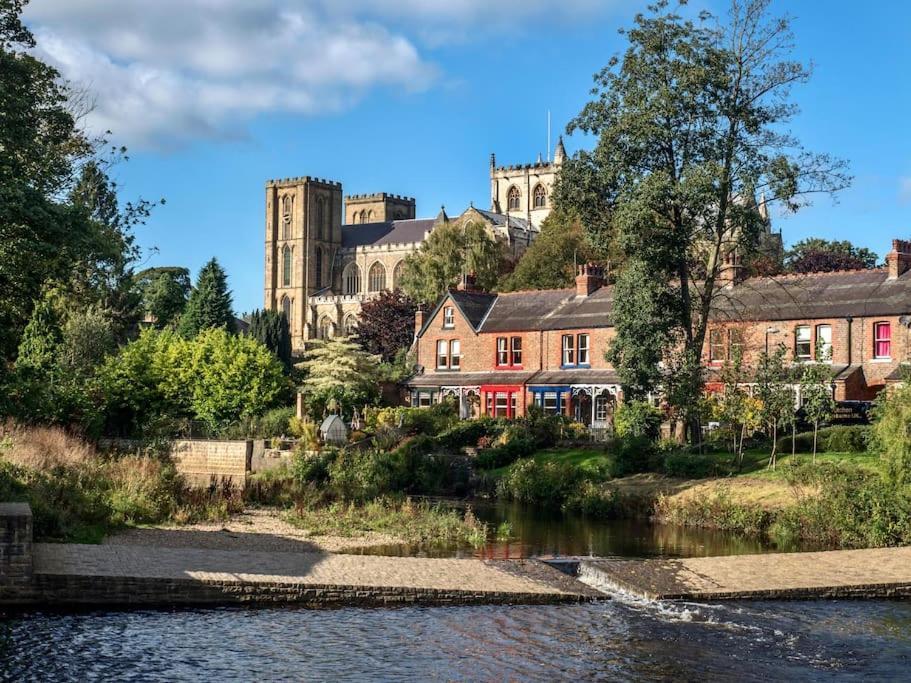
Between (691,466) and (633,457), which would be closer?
(691,466)

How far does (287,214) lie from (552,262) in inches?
2871

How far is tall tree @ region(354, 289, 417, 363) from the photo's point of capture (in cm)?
7544

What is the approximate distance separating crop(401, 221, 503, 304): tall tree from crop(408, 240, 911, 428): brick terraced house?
17297 millimetres

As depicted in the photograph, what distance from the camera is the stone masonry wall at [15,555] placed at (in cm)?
1652

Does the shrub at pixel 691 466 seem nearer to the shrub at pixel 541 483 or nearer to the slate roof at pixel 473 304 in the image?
the shrub at pixel 541 483

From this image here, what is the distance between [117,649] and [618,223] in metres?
26.2

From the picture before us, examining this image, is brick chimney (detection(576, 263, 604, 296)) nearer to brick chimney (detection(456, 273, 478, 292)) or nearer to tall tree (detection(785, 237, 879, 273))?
brick chimney (detection(456, 273, 478, 292))

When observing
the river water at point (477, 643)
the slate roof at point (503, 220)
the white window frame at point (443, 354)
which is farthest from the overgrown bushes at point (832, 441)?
the slate roof at point (503, 220)

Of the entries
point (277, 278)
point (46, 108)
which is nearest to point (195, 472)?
point (46, 108)

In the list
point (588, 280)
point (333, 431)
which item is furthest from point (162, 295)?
point (333, 431)

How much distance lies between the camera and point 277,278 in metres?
142

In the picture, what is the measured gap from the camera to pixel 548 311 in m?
55.5

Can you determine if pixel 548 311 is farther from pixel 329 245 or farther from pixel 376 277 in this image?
pixel 329 245

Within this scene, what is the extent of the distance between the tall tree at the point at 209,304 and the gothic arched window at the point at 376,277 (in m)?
58.4
